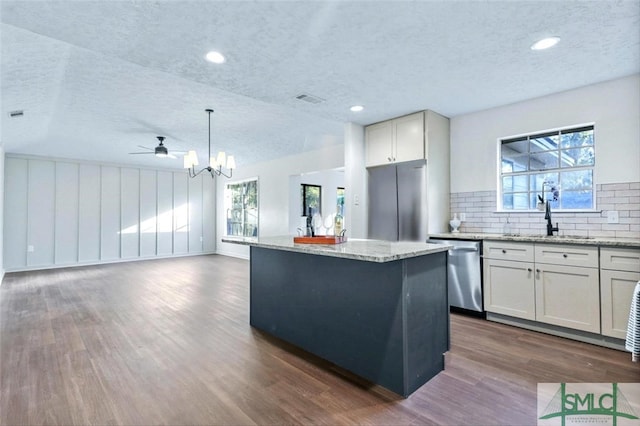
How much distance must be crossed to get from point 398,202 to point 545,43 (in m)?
2.28

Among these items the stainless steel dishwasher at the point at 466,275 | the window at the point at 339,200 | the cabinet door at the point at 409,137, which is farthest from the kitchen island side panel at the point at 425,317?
the window at the point at 339,200

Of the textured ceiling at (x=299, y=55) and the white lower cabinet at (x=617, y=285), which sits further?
the white lower cabinet at (x=617, y=285)

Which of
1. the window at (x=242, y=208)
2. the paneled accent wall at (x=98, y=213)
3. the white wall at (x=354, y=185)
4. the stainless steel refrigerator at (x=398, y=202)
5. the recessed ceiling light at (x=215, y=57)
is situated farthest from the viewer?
the window at (x=242, y=208)

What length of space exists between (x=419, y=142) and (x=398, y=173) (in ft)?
1.61

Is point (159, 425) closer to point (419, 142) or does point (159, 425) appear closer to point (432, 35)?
point (432, 35)

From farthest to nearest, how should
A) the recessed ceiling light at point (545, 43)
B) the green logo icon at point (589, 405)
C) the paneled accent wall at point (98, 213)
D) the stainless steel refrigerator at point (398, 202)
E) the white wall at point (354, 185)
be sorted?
the paneled accent wall at point (98, 213)
the white wall at point (354, 185)
the stainless steel refrigerator at point (398, 202)
the recessed ceiling light at point (545, 43)
the green logo icon at point (589, 405)

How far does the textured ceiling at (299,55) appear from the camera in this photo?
6.67 feet

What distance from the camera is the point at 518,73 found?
2.96 meters

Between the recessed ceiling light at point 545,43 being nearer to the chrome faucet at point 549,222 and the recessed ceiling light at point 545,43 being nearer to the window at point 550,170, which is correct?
the window at point 550,170

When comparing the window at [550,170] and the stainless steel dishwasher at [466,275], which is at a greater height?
the window at [550,170]

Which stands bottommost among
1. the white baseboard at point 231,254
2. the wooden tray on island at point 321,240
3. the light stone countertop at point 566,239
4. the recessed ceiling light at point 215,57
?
the white baseboard at point 231,254

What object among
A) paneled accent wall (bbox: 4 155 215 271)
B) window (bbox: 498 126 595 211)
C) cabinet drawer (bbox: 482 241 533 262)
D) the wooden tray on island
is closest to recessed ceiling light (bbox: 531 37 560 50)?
window (bbox: 498 126 595 211)

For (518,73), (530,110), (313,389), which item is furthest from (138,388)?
(530,110)

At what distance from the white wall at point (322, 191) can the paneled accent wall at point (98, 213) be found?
3460 mm
